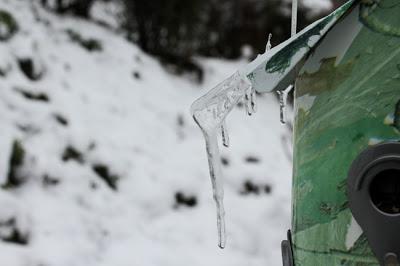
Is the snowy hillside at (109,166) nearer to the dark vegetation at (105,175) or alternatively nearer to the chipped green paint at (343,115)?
the dark vegetation at (105,175)

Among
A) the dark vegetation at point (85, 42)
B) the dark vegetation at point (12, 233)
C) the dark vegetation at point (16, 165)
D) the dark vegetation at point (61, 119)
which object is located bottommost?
the dark vegetation at point (12, 233)

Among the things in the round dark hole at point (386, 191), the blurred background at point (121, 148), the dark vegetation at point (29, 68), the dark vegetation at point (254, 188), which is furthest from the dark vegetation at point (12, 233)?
the round dark hole at point (386, 191)

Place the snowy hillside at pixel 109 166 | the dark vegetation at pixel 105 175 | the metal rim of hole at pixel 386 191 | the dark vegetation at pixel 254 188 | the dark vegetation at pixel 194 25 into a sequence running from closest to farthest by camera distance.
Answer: the metal rim of hole at pixel 386 191, the snowy hillside at pixel 109 166, the dark vegetation at pixel 105 175, the dark vegetation at pixel 254 188, the dark vegetation at pixel 194 25

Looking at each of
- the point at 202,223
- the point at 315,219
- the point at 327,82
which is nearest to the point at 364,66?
the point at 327,82

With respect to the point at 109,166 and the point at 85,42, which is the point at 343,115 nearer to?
the point at 109,166

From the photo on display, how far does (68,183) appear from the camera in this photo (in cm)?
387

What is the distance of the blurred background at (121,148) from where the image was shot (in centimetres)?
351

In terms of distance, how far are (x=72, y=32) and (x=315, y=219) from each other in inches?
207

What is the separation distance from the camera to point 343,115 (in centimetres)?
111

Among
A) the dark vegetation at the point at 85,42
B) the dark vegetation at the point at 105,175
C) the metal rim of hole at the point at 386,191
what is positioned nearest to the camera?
the metal rim of hole at the point at 386,191

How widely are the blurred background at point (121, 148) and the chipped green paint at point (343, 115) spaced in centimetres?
A: 107

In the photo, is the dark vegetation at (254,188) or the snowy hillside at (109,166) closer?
the snowy hillside at (109,166)

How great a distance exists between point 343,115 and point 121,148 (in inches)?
143

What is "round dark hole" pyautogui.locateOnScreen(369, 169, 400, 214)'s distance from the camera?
106 cm
